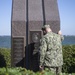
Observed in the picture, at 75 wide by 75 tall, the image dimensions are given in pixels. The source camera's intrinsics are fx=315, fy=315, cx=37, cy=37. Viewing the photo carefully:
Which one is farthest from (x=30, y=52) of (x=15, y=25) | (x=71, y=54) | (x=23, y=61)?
(x=71, y=54)

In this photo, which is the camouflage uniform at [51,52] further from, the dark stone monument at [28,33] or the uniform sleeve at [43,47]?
the dark stone monument at [28,33]

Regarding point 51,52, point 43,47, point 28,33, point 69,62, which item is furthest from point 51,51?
point 69,62

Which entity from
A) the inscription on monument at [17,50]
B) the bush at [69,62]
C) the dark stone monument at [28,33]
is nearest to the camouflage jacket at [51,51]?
the dark stone monument at [28,33]

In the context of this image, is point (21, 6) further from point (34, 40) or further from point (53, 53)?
point (53, 53)

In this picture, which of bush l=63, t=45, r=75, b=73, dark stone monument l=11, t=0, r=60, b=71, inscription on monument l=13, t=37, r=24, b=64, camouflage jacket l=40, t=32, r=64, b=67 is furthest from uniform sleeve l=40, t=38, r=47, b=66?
bush l=63, t=45, r=75, b=73

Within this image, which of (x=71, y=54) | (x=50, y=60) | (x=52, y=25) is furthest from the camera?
(x=71, y=54)

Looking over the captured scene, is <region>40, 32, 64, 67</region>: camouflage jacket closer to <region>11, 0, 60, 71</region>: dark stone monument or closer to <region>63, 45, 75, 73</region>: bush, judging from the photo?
<region>11, 0, 60, 71</region>: dark stone monument

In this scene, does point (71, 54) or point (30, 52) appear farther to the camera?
point (71, 54)

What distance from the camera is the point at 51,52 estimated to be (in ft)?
23.7

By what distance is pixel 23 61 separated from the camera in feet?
31.1

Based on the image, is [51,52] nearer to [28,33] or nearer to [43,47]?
[43,47]

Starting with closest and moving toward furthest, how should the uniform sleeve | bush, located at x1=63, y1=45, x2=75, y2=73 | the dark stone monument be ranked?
the uniform sleeve, the dark stone monument, bush, located at x1=63, y1=45, x2=75, y2=73

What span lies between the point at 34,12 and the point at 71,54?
244 cm

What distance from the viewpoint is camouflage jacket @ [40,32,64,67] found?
7.08 m
